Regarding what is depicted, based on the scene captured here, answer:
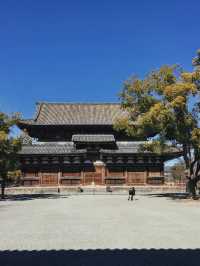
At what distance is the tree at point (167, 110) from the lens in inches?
1336

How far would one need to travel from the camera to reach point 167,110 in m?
33.8

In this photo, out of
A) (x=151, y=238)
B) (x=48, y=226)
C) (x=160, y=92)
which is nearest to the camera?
(x=151, y=238)

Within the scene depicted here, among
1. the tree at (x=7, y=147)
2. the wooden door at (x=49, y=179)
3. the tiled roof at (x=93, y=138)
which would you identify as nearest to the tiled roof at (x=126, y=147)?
the tiled roof at (x=93, y=138)

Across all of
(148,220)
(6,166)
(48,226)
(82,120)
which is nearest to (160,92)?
(6,166)

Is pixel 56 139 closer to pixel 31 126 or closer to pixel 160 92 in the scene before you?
pixel 31 126

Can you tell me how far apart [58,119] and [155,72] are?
26903mm

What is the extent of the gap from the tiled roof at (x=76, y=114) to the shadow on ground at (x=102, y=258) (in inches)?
1839

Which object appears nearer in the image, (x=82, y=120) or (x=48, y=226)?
(x=48, y=226)

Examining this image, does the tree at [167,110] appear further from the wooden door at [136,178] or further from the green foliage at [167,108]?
the wooden door at [136,178]

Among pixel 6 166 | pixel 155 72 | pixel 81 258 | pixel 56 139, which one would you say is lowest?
pixel 81 258

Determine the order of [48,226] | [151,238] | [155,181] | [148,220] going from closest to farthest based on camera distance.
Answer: [151,238] < [48,226] < [148,220] < [155,181]

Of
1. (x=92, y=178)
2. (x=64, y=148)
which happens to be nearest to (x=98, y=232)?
(x=92, y=178)

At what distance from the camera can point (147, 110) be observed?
3781 cm

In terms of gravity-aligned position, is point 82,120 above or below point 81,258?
above
